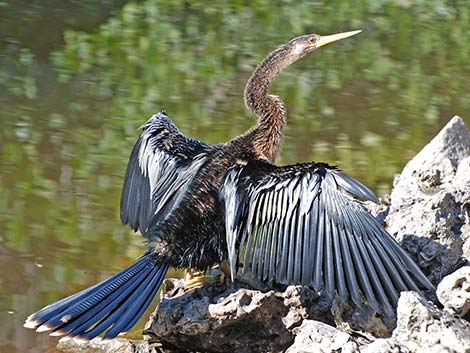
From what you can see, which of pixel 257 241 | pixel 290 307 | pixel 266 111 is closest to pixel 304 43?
pixel 266 111

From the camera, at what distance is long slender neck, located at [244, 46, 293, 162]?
18.6 feet

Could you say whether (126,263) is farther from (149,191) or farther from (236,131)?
(236,131)

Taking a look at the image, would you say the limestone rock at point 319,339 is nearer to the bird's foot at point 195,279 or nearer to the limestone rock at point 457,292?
the limestone rock at point 457,292

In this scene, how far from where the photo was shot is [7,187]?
277 inches

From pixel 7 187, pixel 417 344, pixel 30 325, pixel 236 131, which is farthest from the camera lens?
pixel 236 131

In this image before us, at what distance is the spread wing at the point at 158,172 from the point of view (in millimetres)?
5270

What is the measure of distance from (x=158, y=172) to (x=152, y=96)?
3.38 m

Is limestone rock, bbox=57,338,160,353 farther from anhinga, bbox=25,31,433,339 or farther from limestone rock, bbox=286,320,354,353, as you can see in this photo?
limestone rock, bbox=286,320,354,353

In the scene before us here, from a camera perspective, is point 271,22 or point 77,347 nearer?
point 77,347

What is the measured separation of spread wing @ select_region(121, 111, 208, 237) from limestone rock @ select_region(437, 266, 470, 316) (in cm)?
149

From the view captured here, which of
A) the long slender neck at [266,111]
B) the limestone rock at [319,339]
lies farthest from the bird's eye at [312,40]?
the limestone rock at [319,339]

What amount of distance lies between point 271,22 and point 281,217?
6437mm

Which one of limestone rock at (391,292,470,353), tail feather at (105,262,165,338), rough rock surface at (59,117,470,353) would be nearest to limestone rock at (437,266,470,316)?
rough rock surface at (59,117,470,353)

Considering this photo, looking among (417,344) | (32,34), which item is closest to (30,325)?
(417,344)
